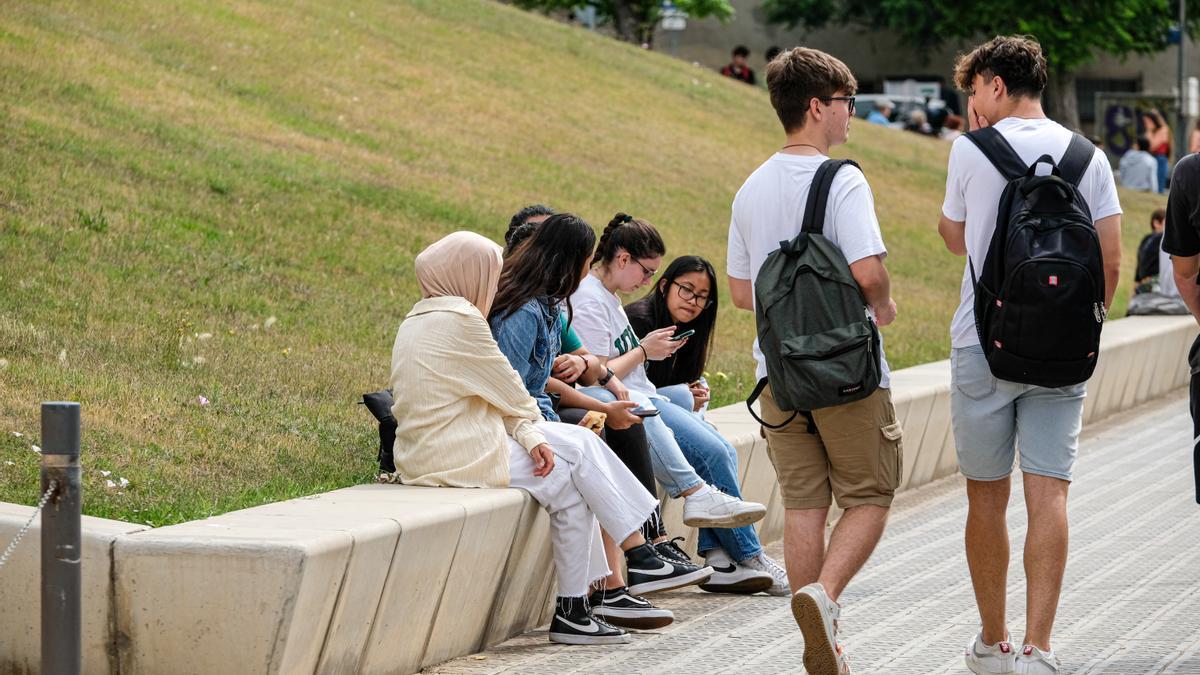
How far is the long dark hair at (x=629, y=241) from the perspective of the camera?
6957 mm

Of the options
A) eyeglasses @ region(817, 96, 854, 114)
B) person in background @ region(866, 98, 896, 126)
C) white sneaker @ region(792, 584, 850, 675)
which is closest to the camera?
white sneaker @ region(792, 584, 850, 675)

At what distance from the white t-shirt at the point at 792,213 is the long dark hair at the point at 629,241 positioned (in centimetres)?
185

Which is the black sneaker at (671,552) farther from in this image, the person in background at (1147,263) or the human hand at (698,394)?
the person in background at (1147,263)

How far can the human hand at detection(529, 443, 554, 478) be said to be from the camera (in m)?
5.70

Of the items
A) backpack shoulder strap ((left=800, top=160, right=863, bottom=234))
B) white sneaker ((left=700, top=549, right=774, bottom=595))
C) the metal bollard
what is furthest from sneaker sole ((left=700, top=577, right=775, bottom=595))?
the metal bollard

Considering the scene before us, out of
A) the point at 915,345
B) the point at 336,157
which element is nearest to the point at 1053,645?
the point at 915,345

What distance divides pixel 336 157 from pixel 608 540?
8678 mm

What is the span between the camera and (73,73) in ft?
44.6

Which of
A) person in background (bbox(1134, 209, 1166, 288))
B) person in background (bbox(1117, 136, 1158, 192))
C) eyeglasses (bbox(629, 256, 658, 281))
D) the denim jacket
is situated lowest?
person in background (bbox(1117, 136, 1158, 192))

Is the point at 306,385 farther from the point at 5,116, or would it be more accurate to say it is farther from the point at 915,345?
the point at 915,345

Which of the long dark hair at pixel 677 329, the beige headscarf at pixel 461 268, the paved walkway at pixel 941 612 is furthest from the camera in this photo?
the long dark hair at pixel 677 329

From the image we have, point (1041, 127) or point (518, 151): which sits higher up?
point (1041, 127)

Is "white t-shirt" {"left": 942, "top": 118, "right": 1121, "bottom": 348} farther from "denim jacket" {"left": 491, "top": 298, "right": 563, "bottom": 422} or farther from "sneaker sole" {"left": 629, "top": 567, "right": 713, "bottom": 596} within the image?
"sneaker sole" {"left": 629, "top": 567, "right": 713, "bottom": 596}

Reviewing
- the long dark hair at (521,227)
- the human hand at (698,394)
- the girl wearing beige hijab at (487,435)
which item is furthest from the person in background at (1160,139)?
the girl wearing beige hijab at (487,435)
